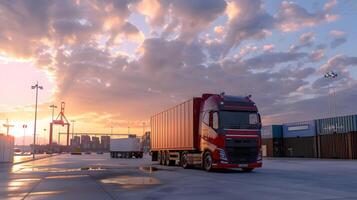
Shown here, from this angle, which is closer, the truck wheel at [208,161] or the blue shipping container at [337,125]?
the truck wheel at [208,161]

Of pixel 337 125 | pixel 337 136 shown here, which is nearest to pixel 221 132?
pixel 337 136

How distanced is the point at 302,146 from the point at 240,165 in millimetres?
46744

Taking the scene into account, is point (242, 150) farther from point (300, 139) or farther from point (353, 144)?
point (300, 139)

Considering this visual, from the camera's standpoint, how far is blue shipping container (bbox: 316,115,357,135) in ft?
180

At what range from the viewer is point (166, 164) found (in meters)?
32.5

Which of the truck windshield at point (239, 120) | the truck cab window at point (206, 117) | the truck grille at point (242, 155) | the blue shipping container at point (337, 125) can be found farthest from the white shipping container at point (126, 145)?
the truck grille at point (242, 155)

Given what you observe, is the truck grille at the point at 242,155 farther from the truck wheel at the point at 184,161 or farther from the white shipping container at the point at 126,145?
the white shipping container at the point at 126,145

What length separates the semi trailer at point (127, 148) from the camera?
73.2m

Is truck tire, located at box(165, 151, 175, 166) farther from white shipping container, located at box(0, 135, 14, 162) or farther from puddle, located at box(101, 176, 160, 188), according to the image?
white shipping container, located at box(0, 135, 14, 162)

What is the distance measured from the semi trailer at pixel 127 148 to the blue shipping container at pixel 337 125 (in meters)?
30.1

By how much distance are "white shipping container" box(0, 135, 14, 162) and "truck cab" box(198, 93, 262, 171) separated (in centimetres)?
2872

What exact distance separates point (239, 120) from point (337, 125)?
39.9 metres

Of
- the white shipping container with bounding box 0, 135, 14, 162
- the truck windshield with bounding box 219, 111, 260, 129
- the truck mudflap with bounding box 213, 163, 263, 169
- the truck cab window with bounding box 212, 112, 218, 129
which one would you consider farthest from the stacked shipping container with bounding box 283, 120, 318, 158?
the truck cab window with bounding box 212, 112, 218, 129

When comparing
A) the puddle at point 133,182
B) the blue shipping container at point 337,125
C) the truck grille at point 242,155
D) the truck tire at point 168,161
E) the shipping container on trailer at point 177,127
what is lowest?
the puddle at point 133,182
